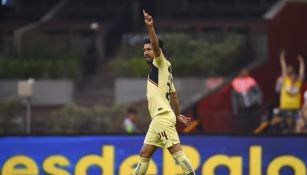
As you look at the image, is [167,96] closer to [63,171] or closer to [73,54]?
[63,171]

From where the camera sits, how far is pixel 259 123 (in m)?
22.5

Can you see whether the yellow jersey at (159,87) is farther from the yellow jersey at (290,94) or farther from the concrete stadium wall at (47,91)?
the concrete stadium wall at (47,91)

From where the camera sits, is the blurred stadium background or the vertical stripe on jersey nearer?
the vertical stripe on jersey

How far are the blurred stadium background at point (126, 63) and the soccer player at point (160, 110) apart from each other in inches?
347

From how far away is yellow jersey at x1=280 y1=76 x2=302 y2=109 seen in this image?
21.0m

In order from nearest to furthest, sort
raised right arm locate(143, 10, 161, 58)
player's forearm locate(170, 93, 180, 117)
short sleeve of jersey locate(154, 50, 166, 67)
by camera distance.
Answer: raised right arm locate(143, 10, 161, 58) < short sleeve of jersey locate(154, 50, 166, 67) < player's forearm locate(170, 93, 180, 117)

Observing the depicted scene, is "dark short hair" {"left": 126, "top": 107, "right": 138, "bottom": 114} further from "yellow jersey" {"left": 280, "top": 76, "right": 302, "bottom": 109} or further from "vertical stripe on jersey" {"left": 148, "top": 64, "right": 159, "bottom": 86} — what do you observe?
"vertical stripe on jersey" {"left": 148, "top": 64, "right": 159, "bottom": 86}

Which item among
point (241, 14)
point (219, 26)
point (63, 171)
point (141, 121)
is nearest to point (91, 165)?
point (63, 171)

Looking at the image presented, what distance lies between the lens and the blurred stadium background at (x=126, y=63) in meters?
23.3

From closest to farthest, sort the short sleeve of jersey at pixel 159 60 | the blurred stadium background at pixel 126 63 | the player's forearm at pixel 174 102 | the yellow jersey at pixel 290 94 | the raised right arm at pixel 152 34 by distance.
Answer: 1. the raised right arm at pixel 152 34
2. the short sleeve of jersey at pixel 159 60
3. the player's forearm at pixel 174 102
4. the yellow jersey at pixel 290 94
5. the blurred stadium background at pixel 126 63

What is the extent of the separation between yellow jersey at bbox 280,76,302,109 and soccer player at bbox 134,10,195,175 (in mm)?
8100

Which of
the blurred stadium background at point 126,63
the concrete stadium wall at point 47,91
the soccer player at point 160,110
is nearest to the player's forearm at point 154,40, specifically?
the soccer player at point 160,110

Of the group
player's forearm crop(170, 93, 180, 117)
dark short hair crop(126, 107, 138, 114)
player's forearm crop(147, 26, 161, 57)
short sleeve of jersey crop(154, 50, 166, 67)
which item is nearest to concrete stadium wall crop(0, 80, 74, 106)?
dark short hair crop(126, 107, 138, 114)

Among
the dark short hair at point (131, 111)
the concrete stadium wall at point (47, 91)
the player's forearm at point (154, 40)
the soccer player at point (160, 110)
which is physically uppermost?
the concrete stadium wall at point (47, 91)
